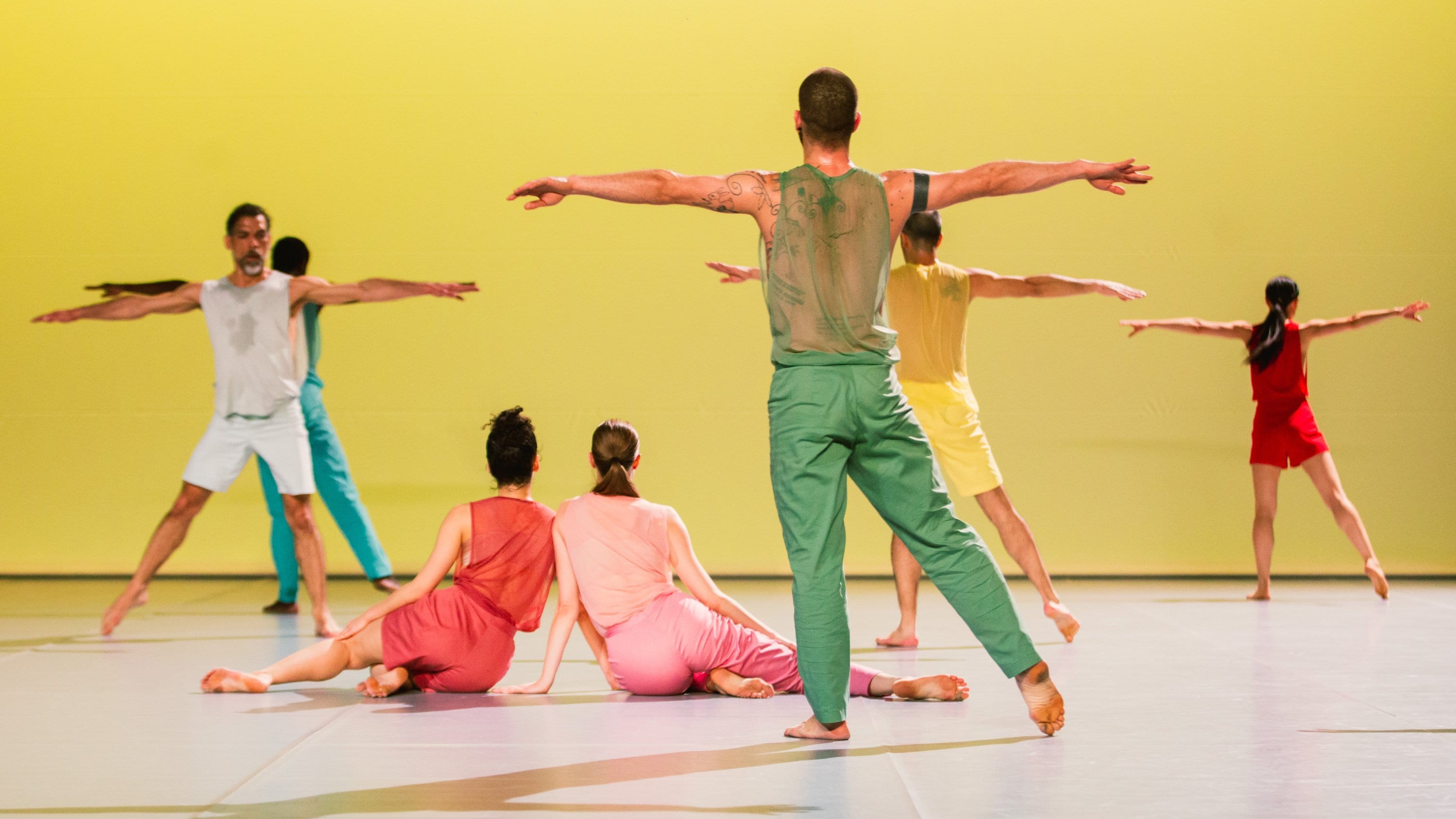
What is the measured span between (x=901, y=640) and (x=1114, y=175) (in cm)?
237

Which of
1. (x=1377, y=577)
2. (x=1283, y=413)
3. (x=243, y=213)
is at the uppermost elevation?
(x=243, y=213)

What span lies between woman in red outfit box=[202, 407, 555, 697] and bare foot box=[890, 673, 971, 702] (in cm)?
116

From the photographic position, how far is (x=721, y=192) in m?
3.47

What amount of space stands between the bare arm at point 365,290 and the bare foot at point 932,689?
8.09 ft

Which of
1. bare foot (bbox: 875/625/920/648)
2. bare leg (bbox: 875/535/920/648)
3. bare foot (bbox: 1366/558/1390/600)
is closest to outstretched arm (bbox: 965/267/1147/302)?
bare leg (bbox: 875/535/920/648)

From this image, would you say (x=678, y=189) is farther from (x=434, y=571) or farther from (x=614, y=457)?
(x=434, y=571)

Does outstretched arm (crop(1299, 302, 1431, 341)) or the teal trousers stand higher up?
outstretched arm (crop(1299, 302, 1431, 341))

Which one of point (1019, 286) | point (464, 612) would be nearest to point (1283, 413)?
point (1019, 286)

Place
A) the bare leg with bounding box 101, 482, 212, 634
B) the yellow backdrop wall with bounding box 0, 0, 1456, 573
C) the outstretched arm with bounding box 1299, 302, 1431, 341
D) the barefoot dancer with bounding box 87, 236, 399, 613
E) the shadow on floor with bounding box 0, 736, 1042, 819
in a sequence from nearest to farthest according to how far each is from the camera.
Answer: the shadow on floor with bounding box 0, 736, 1042, 819 → the bare leg with bounding box 101, 482, 212, 634 → the barefoot dancer with bounding box 87, 236, 399, 613 → the outstretched arm with bounding box 1299, 302, 1431, 341 → the yellow backdrop wall with bounding box 0, 0, 1456, 573

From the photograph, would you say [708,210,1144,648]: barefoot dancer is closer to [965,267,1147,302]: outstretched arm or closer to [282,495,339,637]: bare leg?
[965,267,1147,302]: outstretched arm

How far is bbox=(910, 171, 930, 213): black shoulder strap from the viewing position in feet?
11.3

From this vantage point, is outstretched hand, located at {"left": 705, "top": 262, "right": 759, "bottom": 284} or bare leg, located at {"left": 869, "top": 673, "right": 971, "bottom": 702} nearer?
bare leg, located at {"left": 869, "top": 673, "right": 971, "bottom": 702}

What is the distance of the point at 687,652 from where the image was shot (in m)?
4.10

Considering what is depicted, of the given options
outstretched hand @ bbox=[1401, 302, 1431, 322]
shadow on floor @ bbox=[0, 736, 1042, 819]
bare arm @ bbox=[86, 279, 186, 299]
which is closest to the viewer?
shadow on floor @ bbox=[0, 736, 1042, 819]
